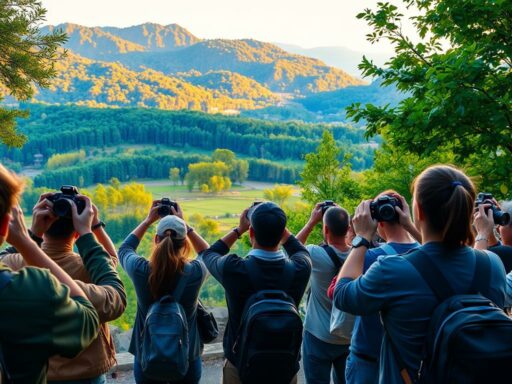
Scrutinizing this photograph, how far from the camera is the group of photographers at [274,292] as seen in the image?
199cm

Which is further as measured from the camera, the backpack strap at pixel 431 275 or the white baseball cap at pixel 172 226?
the white baseball cap at pixel 172 226

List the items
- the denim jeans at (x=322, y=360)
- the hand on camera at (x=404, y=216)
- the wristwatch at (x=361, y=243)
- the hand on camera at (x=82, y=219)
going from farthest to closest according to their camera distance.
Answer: the denim jeans at (x=322, y=360) → the hand on camera at (x=404, y=216) → the wristwatch at (x=361, y=243) → the hand on camera at (x=82, y=219)

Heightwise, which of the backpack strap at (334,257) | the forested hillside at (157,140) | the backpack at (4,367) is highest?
the backpack at (4,367)

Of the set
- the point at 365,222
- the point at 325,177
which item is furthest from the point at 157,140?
the point at 365,222

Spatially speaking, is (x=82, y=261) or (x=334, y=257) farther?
(x=334, y=257)

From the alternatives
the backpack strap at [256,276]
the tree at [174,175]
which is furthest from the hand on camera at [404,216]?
the tree at [174,175]

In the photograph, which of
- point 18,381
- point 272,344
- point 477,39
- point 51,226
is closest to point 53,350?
point 18,381

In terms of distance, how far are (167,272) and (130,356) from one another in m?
3.30

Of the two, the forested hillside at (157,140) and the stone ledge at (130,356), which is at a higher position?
the stone ledge at (130,356)

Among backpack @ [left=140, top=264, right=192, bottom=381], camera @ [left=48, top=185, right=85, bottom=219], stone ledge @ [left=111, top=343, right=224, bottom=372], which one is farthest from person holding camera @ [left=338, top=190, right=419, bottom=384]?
stone ledge @ [left=111, top=343, right=224, bottom=372]

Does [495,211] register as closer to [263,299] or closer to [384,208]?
[384,208]

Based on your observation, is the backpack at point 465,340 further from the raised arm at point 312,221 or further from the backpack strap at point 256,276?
the raised arm at point 312,221

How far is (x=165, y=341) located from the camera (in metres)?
3.48

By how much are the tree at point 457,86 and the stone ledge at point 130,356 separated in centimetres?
442
